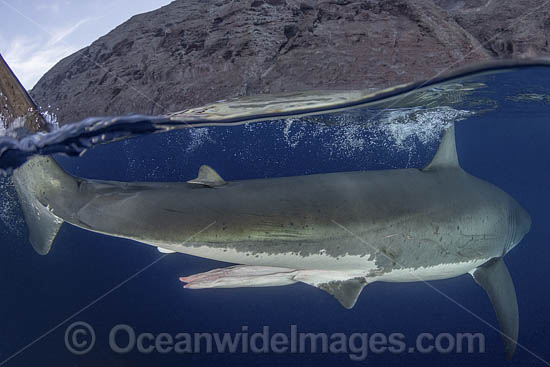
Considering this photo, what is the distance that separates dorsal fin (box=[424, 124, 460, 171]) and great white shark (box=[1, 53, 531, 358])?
5 cm

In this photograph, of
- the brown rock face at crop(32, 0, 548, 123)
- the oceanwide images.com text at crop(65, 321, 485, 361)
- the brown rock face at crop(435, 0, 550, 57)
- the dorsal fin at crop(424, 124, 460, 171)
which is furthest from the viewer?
the oceanwide images.com text at crop(65, 321, 485, 361)

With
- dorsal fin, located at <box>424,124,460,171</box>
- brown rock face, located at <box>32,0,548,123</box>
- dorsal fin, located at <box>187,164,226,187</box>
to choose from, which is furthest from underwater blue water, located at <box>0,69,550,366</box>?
dorsal fin, located at <box>187,164,226,187</box>

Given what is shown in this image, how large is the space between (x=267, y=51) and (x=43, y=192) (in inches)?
142

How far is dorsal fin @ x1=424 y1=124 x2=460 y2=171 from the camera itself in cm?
367

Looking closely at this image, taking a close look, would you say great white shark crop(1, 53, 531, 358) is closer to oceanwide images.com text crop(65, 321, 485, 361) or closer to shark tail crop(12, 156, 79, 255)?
shark tail crop(12, 156, 79, 255)

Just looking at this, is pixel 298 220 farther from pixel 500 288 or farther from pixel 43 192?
pixel 500 288

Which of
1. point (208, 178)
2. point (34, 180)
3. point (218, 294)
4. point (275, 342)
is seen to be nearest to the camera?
point (208, 178)

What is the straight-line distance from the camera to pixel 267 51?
4906 mm

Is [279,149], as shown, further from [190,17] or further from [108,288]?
[190,17]

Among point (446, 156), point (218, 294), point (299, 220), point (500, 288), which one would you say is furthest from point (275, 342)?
point (299, 220)

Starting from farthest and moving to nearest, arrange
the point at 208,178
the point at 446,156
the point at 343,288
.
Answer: the point at 446,156 → the point at 343,288 → the point at 208,178

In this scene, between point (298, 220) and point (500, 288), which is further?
point (500, 288)

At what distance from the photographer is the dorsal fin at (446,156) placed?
12.0 feet

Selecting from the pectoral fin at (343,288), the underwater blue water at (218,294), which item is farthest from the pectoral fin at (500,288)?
the underwater blue water at (218,294)
